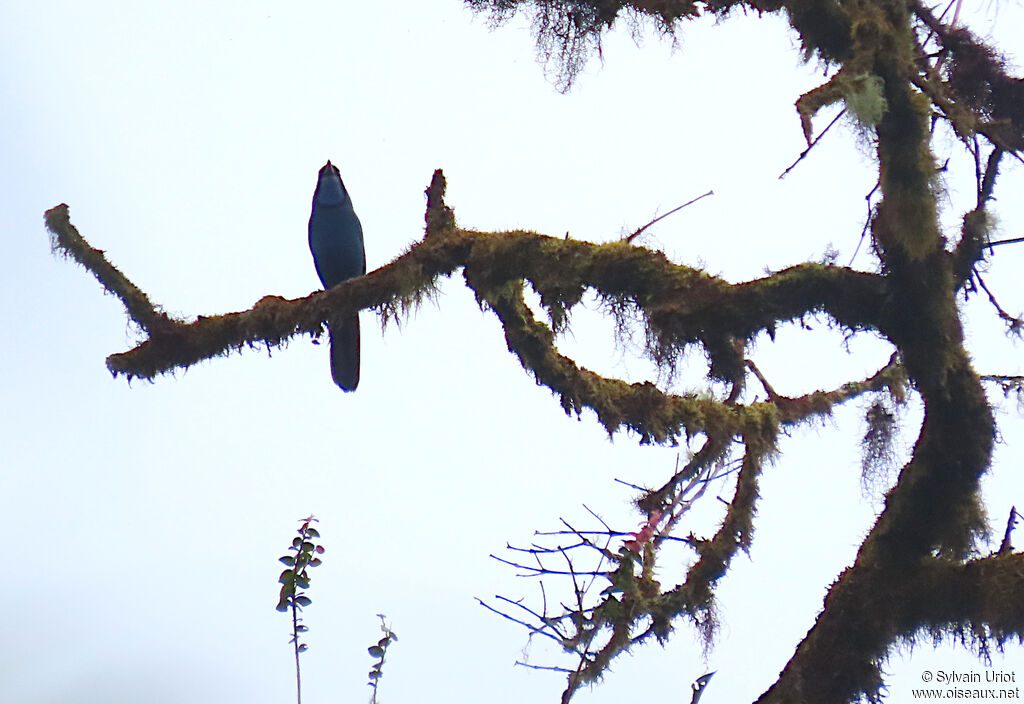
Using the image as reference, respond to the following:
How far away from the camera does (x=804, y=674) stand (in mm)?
2506

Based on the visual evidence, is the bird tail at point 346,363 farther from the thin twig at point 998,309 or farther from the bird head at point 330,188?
the thin twig at point 998,309

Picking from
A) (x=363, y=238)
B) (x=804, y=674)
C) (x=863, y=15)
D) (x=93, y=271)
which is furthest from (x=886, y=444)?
(x=363, y=238)

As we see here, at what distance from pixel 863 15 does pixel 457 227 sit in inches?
47.1

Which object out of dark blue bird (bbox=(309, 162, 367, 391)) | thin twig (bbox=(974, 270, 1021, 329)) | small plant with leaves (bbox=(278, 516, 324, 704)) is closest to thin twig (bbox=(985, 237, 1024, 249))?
thin twig (bbox=(974, 270, 1021, 329))

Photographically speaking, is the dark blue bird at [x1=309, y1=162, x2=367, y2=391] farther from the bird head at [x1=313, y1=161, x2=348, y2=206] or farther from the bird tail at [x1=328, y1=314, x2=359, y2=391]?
the bird tail at [x1=328, y1=314, x2=359, y2=391]

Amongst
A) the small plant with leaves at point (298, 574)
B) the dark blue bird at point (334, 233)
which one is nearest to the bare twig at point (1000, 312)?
the small plant with leaves at point (298, 574)

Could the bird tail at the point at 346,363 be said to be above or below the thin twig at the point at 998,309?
above

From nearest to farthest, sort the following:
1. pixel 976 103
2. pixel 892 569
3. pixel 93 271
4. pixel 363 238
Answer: pixel 892 569 → pixel 976 103 → pixel 93 271 → pixel 363 238

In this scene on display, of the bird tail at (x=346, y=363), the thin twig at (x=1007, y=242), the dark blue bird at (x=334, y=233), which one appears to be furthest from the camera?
the dark blue bird at (x=334, y=233)

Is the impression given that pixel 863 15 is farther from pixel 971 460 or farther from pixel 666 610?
pixel 666 610

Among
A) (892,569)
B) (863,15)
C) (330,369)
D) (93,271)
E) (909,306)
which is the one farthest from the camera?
(330,369)

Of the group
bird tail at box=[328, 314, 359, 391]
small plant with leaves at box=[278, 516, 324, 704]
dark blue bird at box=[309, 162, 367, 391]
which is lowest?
small plant with leaves at box=[278, 516, 324, 704]

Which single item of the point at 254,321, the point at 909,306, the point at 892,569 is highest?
the point at 254,321

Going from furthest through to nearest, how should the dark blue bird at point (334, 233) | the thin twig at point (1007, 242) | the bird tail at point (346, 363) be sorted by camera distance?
the dark blue bird at point (334, 233)
the bird tail at point (346, 363)
the thin twig at point (1007, 242)
